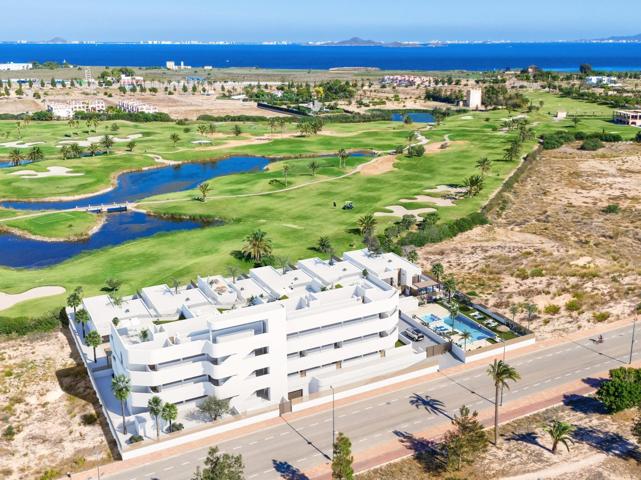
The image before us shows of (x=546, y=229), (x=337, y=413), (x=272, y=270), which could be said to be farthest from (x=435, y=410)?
(x=546, y=229)

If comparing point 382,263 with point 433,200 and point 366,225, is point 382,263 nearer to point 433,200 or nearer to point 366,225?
point 366,225

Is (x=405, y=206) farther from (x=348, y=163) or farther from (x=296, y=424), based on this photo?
(x=296, y=424)

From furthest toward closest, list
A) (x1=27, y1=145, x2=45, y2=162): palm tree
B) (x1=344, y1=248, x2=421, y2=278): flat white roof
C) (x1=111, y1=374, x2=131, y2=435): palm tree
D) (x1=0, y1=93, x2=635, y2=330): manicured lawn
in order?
1. (x1=27, y1=145, x2=45, y2=162): palm tree
2. (x1=0, y1=93, x2=635, y2=330): manicured lawn
3. (x1=344, y1=248, x2=421, y2=278): flat white roof
4. (x1=111, y1=374, x2=131, y2=435): palm tree

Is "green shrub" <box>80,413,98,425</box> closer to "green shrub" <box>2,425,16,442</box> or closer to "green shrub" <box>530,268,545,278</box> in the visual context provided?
"green shrub" <box>2,425,16,442</box>

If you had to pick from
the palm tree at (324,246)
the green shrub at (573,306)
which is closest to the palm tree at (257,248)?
the palm tree at (324,246)

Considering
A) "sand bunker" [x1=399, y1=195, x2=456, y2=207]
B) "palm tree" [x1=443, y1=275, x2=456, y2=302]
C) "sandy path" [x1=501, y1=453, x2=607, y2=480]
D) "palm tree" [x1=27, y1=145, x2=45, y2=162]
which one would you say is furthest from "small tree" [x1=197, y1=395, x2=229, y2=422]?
"palm tree" [x1=27, y1=145, x2=45, y2=162]
